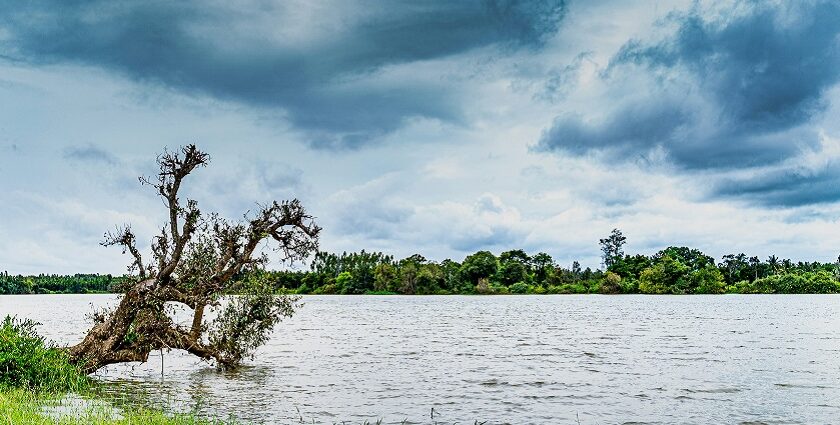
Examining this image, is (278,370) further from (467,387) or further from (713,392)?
(713,392)

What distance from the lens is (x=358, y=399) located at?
98.3 ft

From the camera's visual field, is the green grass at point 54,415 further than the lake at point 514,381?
No

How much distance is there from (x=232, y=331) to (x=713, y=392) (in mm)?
23039

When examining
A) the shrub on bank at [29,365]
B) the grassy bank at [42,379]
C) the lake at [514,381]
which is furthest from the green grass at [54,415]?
the lake at [514,381]

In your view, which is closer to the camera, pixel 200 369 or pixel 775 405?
pixel 775 405

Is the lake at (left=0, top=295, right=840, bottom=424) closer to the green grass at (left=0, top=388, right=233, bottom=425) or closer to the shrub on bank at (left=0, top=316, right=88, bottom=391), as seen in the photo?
the shrub on bank at (left=0, top=316, right=88, bottom=391)

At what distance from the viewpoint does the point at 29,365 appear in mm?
26469

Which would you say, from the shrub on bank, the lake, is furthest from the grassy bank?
the lake

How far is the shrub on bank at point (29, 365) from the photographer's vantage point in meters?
25.8

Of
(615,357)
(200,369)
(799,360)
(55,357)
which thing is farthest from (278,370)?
(799,360)

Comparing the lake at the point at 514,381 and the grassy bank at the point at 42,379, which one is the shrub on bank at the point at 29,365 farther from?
the lake at the point at 514,381

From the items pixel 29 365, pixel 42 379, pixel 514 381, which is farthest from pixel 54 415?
pixel 514 381

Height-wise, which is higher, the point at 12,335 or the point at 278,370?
the point at 12,335

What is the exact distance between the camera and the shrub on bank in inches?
1016
